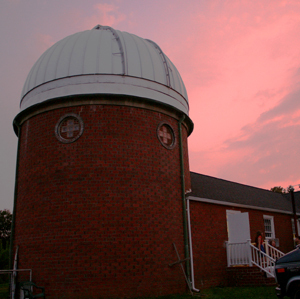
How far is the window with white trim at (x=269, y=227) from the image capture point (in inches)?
711

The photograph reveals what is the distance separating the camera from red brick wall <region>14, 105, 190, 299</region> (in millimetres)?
10344

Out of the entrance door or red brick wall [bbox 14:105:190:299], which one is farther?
the entrance door

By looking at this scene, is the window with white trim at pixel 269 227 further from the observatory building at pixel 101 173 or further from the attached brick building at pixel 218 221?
the observatory building at pixel 101 173

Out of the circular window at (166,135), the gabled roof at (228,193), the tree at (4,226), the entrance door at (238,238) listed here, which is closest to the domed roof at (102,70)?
the circular window at (166,135)

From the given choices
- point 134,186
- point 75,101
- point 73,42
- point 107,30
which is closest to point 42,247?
point 134,186

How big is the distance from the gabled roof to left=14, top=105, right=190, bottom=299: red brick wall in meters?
2.53

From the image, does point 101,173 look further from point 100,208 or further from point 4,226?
point 4,226

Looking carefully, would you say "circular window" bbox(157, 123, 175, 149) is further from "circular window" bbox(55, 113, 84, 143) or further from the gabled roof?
"circular window" bbox(55, 113, 84, 143)

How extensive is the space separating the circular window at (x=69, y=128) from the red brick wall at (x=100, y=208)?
0.46 feet

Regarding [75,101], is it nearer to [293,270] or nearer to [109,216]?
[109,216]

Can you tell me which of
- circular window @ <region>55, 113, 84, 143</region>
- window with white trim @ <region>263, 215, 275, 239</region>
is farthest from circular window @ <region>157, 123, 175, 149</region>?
window with white trim @ <region>263, 215, 275, 239</region>

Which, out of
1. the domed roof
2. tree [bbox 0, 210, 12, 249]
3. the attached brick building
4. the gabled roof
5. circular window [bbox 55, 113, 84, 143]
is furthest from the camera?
tree [bbox 0, 210, 12, 249]

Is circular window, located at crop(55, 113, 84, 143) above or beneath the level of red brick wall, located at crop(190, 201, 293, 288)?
above

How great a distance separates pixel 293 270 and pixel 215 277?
22.9 feet
